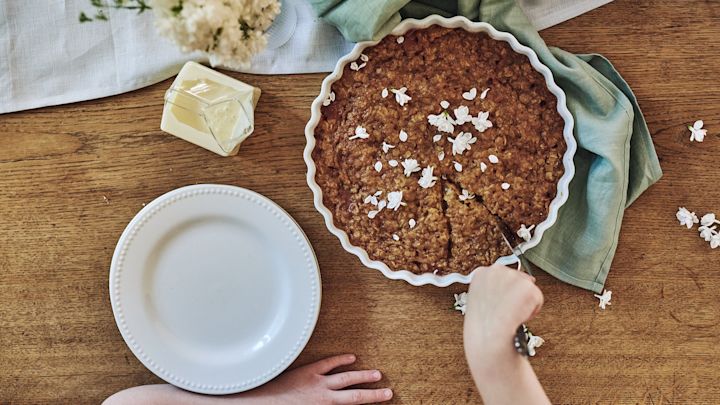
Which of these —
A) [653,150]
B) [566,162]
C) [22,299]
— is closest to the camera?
[566,162]

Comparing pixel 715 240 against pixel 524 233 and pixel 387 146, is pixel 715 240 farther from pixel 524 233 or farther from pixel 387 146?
pixel 387 146

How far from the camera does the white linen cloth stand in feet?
5.68

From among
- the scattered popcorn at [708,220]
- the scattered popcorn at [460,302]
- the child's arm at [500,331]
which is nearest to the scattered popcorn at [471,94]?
the child's arm at [500,331]

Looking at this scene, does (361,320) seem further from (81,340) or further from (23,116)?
(23,116)

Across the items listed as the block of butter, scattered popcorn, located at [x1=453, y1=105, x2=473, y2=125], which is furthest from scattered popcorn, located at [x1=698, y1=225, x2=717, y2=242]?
the block of butter

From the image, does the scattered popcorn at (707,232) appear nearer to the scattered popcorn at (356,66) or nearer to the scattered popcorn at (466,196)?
the scattered popcorn at (466,196)

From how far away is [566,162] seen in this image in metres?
1.61

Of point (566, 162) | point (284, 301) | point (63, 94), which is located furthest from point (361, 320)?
point (63, 94)

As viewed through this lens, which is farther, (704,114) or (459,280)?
(704,114)

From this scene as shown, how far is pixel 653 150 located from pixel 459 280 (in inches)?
25.1

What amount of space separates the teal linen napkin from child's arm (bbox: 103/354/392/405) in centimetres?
59

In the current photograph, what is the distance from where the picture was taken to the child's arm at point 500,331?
1423mm

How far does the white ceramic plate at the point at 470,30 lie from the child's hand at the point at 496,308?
0.14 metres

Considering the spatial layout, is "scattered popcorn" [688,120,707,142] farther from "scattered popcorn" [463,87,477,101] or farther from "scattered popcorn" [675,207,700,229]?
"scattered popcorn" [463,87,477,101]
